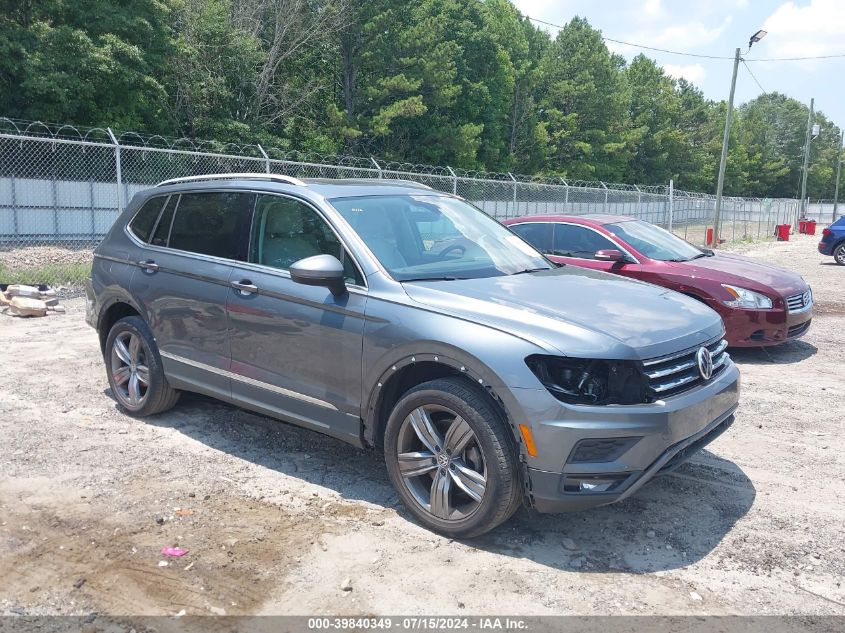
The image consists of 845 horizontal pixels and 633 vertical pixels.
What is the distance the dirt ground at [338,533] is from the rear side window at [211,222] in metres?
1.36

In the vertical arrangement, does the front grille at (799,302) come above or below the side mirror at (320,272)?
below

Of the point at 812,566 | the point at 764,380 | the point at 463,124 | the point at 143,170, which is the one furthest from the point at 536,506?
the point at 463,124

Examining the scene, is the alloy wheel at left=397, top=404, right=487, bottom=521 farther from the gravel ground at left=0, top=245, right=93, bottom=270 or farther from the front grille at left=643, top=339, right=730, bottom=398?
the gravel ground at left=0, top=245, right=93, bottom=270

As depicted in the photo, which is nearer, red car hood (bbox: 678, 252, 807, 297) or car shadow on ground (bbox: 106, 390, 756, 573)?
car shadow on ground (bbox: 106, 390, 756, 573)

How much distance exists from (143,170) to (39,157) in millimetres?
2630

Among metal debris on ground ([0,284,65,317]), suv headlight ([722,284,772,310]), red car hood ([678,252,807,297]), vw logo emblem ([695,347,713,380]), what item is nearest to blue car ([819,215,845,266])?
red car hood ([678,252,807,297])

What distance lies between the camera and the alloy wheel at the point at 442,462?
3.67 m

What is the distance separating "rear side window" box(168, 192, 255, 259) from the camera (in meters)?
4.89

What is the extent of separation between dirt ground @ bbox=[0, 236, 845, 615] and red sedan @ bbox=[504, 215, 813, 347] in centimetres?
204

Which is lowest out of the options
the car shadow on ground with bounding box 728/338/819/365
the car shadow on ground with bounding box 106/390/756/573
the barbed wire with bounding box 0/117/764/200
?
the car shadow on ground with bounding box 106/390/756/573

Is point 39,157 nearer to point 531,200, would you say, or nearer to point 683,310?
point 531,200

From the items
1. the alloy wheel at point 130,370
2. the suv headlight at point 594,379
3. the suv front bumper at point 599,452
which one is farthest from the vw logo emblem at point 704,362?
the alloy wheel at point 130,370

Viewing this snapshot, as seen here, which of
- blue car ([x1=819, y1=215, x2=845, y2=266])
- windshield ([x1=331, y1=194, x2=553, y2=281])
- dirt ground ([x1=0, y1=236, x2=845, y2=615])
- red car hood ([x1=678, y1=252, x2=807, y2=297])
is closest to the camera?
dirt ground ([x1=0, y1=236, x2=845, y2=615])

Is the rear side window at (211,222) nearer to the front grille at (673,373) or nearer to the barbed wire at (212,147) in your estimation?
the front grille at (673,373)
